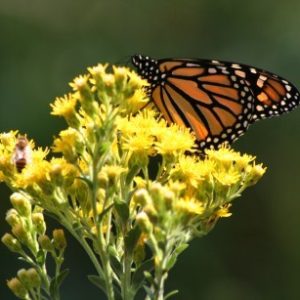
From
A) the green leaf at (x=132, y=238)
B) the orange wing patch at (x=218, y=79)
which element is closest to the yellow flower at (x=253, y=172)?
the green leaf at (x=132, y=238)

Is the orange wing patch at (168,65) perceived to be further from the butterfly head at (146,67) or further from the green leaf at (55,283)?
the green leaf at (55,283)

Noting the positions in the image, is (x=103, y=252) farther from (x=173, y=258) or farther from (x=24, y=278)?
(x=24, y=278)

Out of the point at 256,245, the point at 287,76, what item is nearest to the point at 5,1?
the point at 287,76

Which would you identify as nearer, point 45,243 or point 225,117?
point 45,243

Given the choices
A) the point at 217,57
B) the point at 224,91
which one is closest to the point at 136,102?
the point at 224,91

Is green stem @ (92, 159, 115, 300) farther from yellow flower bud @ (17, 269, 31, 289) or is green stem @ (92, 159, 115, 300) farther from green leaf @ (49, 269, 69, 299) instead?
yellow flower bud @ (17, 269, 31, 289)

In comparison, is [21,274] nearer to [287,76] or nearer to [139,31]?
[287,76]
